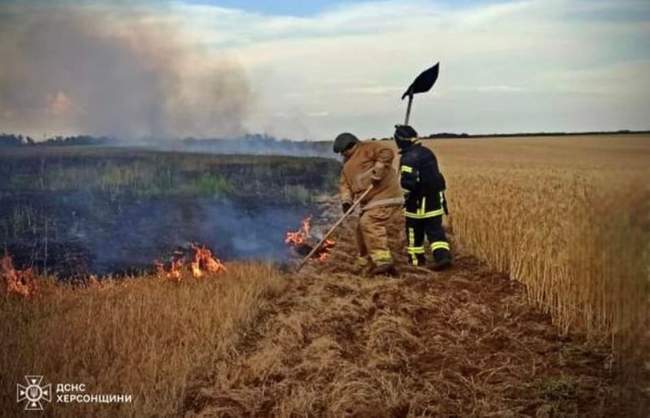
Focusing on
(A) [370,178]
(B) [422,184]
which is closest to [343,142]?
(A) [370,178]

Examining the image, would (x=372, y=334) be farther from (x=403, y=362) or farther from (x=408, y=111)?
(x=408, y=111)

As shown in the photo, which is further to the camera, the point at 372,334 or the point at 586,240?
the point at 372,334

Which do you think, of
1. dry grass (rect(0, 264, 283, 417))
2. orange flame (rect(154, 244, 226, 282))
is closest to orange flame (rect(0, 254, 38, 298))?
dry grass (rect(0, 264, 283, 417))

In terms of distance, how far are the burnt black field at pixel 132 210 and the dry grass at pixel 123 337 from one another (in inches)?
70.6

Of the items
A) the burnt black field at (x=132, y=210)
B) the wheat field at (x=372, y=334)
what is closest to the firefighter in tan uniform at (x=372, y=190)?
the wheat field at (x=372, y=334)

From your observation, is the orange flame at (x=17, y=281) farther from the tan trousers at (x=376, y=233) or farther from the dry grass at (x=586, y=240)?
the dry grass at (x=586, y=240)

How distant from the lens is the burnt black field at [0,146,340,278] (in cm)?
917

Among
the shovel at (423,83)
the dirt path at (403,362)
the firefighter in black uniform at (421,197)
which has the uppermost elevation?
the shovel at (423,83)

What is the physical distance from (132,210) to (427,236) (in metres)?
5.27

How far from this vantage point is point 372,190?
8.91m

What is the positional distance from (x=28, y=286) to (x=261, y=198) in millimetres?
8633

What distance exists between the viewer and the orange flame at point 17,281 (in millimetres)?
6633

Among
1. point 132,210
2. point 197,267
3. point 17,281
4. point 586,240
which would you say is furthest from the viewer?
point 132,210

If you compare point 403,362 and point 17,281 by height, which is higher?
point 17,281
